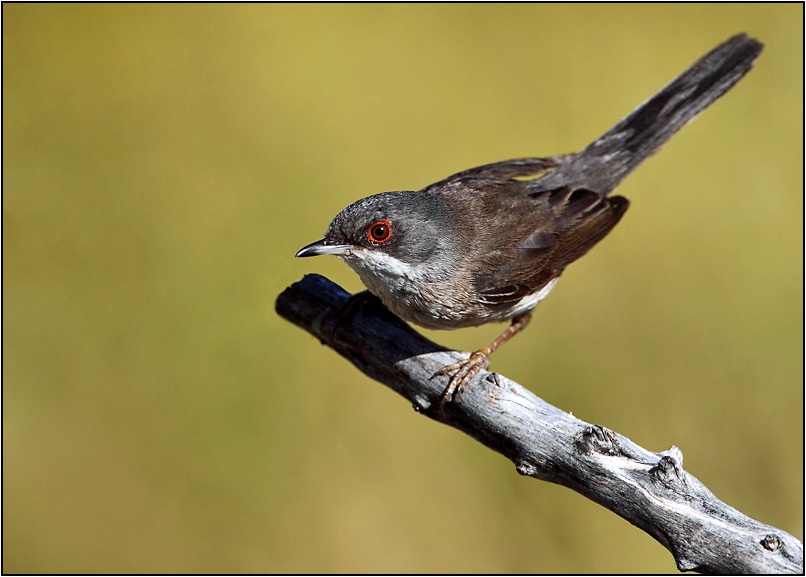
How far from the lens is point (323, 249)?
3.87m

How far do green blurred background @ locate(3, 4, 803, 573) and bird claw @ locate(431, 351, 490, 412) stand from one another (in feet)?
4.24

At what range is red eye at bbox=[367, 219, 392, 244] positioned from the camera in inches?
155

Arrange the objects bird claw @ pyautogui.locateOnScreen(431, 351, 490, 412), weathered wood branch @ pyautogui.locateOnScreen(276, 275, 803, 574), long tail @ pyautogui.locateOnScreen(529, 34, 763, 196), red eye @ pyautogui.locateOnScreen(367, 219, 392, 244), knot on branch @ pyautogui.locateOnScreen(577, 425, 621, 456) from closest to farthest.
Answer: weathered wood branch @ pyautogui.locateOnScreen(276, 275, 803, 574), knot on branch @ pyautogui.locateOnScreen(577, 425, 621, 456), bird claw @ pyautogui.locateOnScreen(431, 351, 490, 412), red eye @ pyautogui.locateOnScreen(367, 219, 392, 244), long tail @ pyautogui.locateOnScreen(529, 34, 763, 196)

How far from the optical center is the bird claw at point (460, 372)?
3.84 meters

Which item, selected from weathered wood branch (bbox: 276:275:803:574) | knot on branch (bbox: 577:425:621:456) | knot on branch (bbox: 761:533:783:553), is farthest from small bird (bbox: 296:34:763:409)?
knot on branch (bbox: 761:533:783:553)

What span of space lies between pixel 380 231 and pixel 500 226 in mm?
882

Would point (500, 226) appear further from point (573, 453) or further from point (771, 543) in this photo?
point (771, 543)

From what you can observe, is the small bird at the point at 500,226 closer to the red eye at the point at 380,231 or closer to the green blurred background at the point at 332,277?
the red eye at the point at 380,231

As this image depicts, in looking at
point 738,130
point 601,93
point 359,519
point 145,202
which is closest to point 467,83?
point 601,93

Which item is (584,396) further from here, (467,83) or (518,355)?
(467,83)

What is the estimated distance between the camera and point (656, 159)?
7.23m

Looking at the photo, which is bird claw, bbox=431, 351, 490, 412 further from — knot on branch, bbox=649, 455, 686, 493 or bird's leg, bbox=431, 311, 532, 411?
knot on branch, bbox=649, 455, 686, 493

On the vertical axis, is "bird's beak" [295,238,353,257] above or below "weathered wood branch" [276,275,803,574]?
above

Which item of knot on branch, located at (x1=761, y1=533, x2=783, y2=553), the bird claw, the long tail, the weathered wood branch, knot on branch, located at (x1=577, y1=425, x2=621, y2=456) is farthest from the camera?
the long tail
